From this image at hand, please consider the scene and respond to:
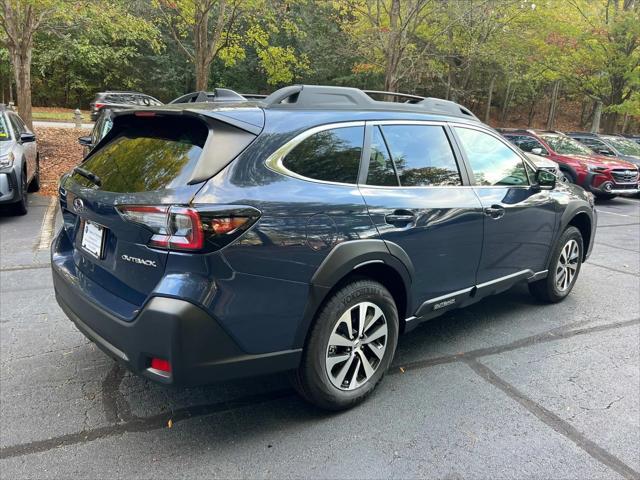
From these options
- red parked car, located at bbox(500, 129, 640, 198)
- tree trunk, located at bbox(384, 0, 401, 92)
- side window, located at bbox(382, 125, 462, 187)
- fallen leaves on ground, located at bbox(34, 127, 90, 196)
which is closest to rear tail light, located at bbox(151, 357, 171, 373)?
side window, located at bbox(382, 125, 462, 187)

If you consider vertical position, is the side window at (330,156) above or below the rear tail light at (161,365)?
above

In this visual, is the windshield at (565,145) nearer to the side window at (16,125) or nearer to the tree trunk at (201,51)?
the tree trunk at (201,51)

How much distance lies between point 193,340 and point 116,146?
1460 millimetres

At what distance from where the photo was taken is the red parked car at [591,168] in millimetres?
12141

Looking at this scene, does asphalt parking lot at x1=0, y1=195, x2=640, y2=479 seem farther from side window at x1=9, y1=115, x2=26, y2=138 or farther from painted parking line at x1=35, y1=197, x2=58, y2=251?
side window at x1=9, y1=115, x2=26, y2=138

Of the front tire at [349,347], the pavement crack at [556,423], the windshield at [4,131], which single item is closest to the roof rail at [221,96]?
the front tire at [349,347]

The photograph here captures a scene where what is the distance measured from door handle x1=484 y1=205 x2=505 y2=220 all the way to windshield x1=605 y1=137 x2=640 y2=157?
43.2 ft

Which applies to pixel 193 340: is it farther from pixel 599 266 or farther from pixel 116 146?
pixel 599 266

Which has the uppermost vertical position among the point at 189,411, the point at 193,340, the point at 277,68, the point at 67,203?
the point at 277,68

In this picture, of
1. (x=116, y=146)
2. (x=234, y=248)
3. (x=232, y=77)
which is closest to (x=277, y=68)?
(x=116, y=146)

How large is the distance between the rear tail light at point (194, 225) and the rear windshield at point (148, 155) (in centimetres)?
17

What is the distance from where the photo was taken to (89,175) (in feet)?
9.61

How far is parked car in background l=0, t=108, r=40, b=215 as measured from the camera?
7172 mm

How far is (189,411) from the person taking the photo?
2.93m
